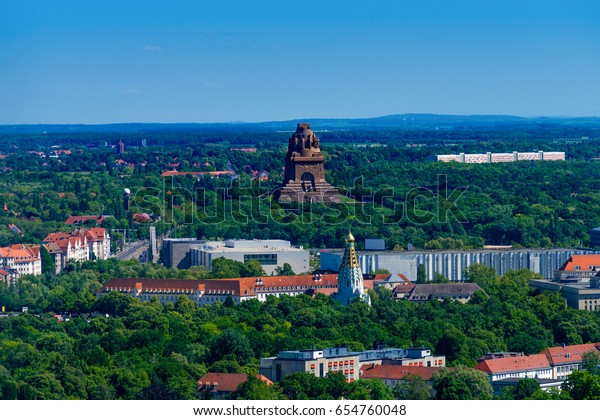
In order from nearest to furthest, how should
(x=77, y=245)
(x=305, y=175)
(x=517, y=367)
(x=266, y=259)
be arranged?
(x=517, y=367)
(x=266, y=259)
(x=77, y=245)
(x=305, y=175)

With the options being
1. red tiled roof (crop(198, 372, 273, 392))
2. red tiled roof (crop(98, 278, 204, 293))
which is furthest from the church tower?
red tiled roof (crop(198, 372, 273, 392))

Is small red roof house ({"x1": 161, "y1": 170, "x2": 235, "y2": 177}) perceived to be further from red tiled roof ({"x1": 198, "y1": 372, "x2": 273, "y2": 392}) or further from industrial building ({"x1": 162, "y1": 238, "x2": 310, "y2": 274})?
red tiled roof ({"x1": 198, "y1": 372, "x2": 273, "y2": 392})

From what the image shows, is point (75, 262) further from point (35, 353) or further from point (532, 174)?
point (532, 174)

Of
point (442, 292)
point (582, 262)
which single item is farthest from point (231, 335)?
point (582, 262)

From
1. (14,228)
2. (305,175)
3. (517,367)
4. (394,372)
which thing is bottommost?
(14,228)

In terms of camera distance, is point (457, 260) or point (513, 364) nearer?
point (513, 364)

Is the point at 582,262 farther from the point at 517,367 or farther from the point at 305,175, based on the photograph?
the point at 305,175

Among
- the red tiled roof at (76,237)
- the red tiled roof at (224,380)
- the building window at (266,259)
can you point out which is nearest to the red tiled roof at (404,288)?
the building window at (266,259)
